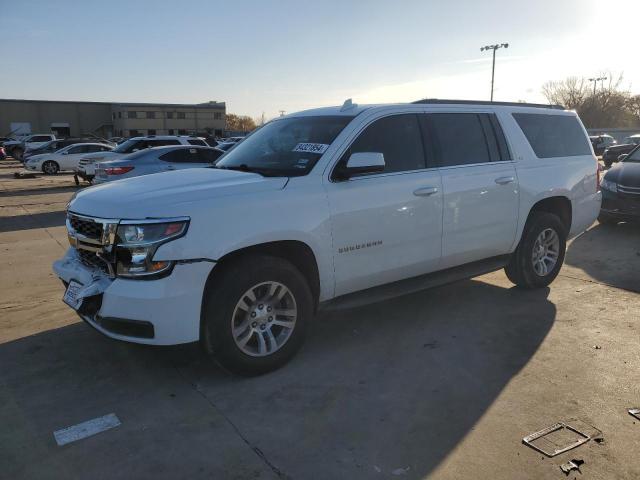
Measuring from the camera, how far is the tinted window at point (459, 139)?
481cm

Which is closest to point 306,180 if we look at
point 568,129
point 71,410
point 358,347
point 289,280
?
point 289,280

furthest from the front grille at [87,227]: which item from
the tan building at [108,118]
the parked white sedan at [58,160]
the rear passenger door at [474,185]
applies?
the tan building at [108,118]

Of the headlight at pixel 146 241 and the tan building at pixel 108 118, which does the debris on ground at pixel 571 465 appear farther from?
the tan building at pixel 108 118

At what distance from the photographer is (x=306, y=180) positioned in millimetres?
3939

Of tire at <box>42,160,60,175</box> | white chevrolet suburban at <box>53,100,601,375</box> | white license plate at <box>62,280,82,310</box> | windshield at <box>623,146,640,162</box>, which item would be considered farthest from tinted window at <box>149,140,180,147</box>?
white license plate at <box>62,280,82,310</box>

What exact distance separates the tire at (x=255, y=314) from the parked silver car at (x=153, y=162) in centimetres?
871

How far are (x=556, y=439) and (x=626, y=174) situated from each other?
306 inches

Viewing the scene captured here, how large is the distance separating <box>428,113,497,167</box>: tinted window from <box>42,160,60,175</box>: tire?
25467 mm

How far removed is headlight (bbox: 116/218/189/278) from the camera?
10.9 ft

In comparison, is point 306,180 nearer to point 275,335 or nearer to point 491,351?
point 275,335

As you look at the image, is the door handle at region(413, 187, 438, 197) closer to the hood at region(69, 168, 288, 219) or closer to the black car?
the hood at region(69, 168, 288, 219)

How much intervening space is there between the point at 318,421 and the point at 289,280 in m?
1.02

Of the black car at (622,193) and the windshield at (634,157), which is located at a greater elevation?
the windshield at (634,157)

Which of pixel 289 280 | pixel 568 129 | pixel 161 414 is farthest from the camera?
pixel 568 129
